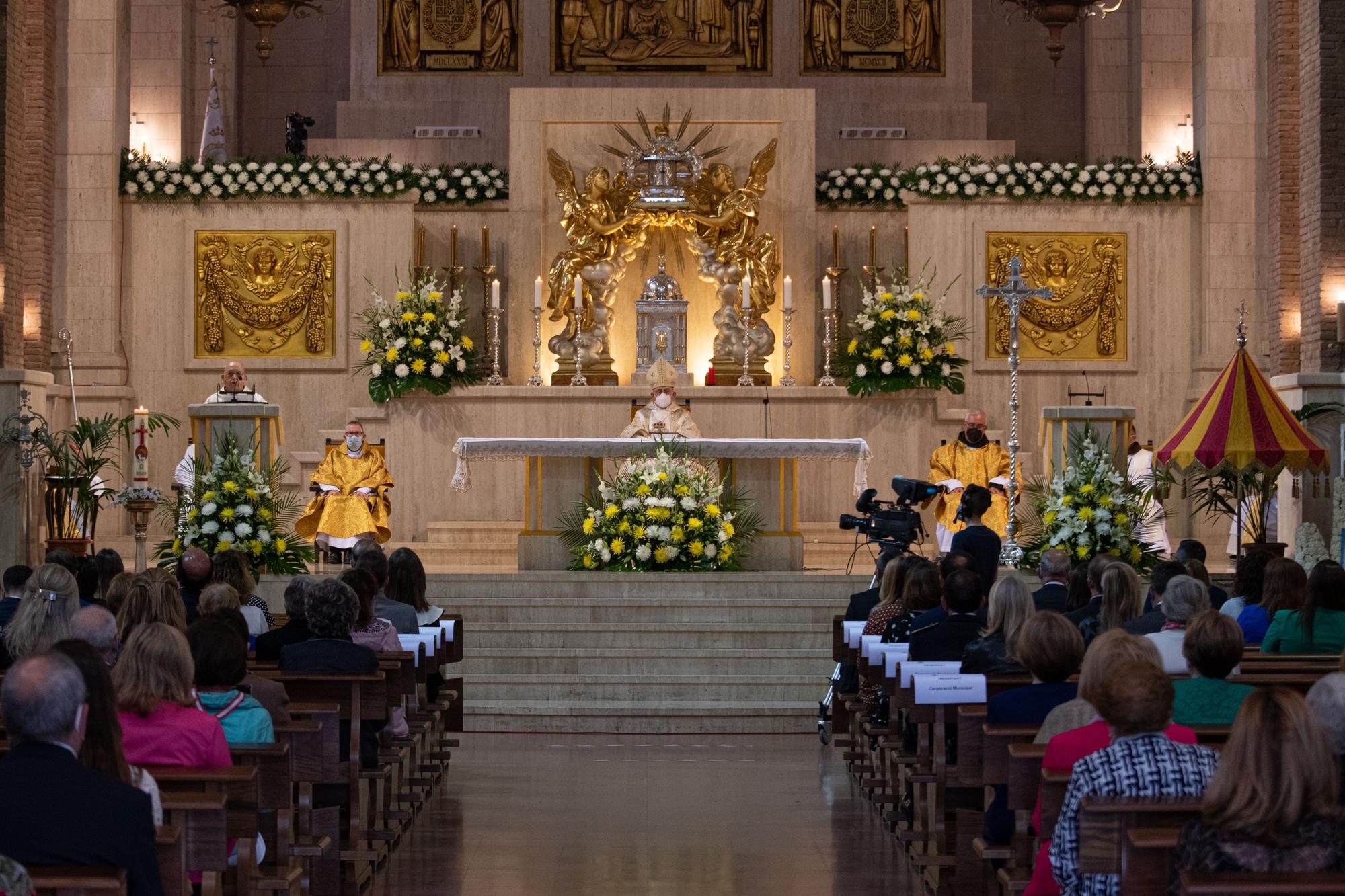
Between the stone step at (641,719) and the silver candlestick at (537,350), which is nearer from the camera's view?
the stone step at (641,719)

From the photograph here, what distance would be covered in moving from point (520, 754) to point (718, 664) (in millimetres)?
2091

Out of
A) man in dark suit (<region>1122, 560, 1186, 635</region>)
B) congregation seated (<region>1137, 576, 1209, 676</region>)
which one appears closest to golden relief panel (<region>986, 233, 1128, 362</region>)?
man in dark suit (<region>1122, 560, 1186, 635</region>)

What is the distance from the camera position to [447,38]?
20734 millimetres

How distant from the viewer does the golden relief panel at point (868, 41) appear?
67.8ft

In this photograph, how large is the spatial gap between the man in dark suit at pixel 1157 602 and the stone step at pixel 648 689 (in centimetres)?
308

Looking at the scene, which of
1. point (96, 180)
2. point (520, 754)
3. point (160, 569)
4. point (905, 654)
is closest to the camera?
point (160, 569)

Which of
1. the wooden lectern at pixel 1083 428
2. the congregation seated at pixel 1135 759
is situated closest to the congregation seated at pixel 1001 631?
the congregation seated at pixel 1135 759

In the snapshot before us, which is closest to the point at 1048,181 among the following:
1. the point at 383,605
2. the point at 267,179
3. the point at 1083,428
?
the point at 1083,428

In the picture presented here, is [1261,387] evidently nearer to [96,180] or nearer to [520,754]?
[520,754]

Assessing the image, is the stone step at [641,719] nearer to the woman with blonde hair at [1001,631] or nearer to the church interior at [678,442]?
the church interior at [678,442]

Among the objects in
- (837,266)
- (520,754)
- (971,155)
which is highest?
(971,155)

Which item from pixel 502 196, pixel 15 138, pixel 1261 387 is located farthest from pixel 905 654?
pixel 502 196

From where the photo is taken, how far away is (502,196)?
62.0ft

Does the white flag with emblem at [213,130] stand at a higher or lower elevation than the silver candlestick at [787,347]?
higher
